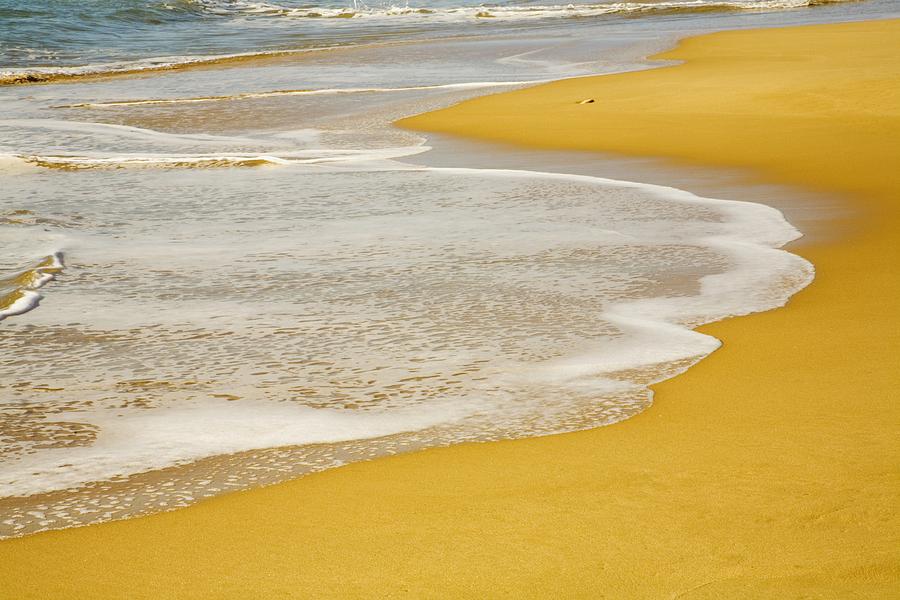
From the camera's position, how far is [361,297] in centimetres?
457

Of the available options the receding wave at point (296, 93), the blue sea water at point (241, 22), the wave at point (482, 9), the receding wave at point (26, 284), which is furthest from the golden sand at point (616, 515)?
the wave at point (482, 9)

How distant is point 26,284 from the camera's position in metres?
4.93

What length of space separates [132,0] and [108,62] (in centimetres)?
1427

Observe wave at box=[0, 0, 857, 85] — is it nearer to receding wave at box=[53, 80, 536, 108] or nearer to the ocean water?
receding wave at box=[53, 80, 536, 108]

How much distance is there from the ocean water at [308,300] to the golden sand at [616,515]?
17cm

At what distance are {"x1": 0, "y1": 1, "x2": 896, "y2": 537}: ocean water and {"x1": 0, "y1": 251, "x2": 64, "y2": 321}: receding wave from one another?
18 millimetres

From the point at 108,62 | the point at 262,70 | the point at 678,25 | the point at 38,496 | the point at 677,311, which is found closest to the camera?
the point at 38,496

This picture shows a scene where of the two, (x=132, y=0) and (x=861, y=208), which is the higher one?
(x=132, y=0)

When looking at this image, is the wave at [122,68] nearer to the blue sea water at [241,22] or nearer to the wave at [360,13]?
the wave at [360,13]

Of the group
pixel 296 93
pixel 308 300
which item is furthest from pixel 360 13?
pixel 308 300

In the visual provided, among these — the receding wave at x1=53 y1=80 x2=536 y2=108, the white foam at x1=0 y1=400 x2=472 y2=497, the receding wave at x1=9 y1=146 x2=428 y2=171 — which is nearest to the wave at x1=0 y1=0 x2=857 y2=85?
the receding wave at x1=53 y1=80 x2=536 y2=108

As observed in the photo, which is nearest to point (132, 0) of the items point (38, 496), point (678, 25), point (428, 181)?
point (678, 25)

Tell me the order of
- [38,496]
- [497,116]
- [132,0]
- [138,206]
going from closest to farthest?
[38,496] < [138,206] < [497,116] < [132,0]

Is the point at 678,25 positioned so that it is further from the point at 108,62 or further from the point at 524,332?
the point at 524,332
